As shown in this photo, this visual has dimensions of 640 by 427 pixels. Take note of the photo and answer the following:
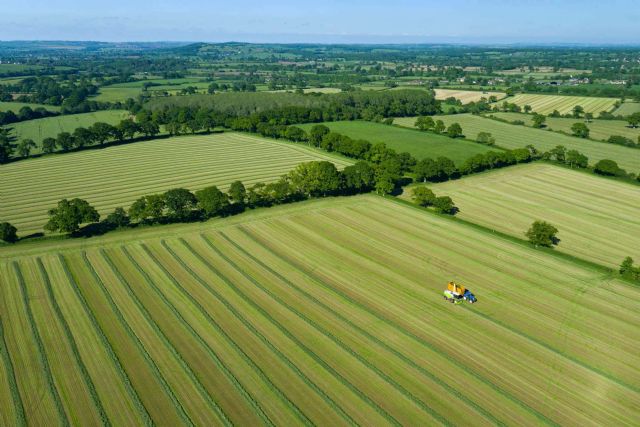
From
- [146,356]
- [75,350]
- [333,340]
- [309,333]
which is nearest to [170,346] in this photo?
[146,356]

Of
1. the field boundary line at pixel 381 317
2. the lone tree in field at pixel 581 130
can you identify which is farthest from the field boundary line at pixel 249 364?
the lone tree in field at pixel 581 130

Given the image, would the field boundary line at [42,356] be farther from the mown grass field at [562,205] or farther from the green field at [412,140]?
the green field at [412,140]

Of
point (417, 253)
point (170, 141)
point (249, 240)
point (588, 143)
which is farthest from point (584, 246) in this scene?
point (170, 141)

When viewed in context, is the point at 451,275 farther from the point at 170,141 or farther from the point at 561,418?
the point at 170,141

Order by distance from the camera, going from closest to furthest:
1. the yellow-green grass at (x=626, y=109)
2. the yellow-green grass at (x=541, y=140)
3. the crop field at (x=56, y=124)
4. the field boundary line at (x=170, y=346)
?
1. the field boundary line at (x=170, y=346)
2. the yellow-green grass at (x=541, y=140)
3. the crop field at (x=56, y=124)
4. the yellow-green grass at (x=626, y=109)

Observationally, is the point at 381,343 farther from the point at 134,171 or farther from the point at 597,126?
the point at 597,126

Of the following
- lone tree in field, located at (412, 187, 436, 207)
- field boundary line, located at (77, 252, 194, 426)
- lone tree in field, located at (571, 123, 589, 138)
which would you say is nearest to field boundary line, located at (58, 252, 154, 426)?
field boundary line, located at (77, 252, 194, 426)

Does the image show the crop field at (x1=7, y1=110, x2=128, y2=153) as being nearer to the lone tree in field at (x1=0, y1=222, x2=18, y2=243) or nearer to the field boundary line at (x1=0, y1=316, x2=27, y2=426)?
the lone tree in field at (x1=0, y1=222, x2=18, y2=243)
